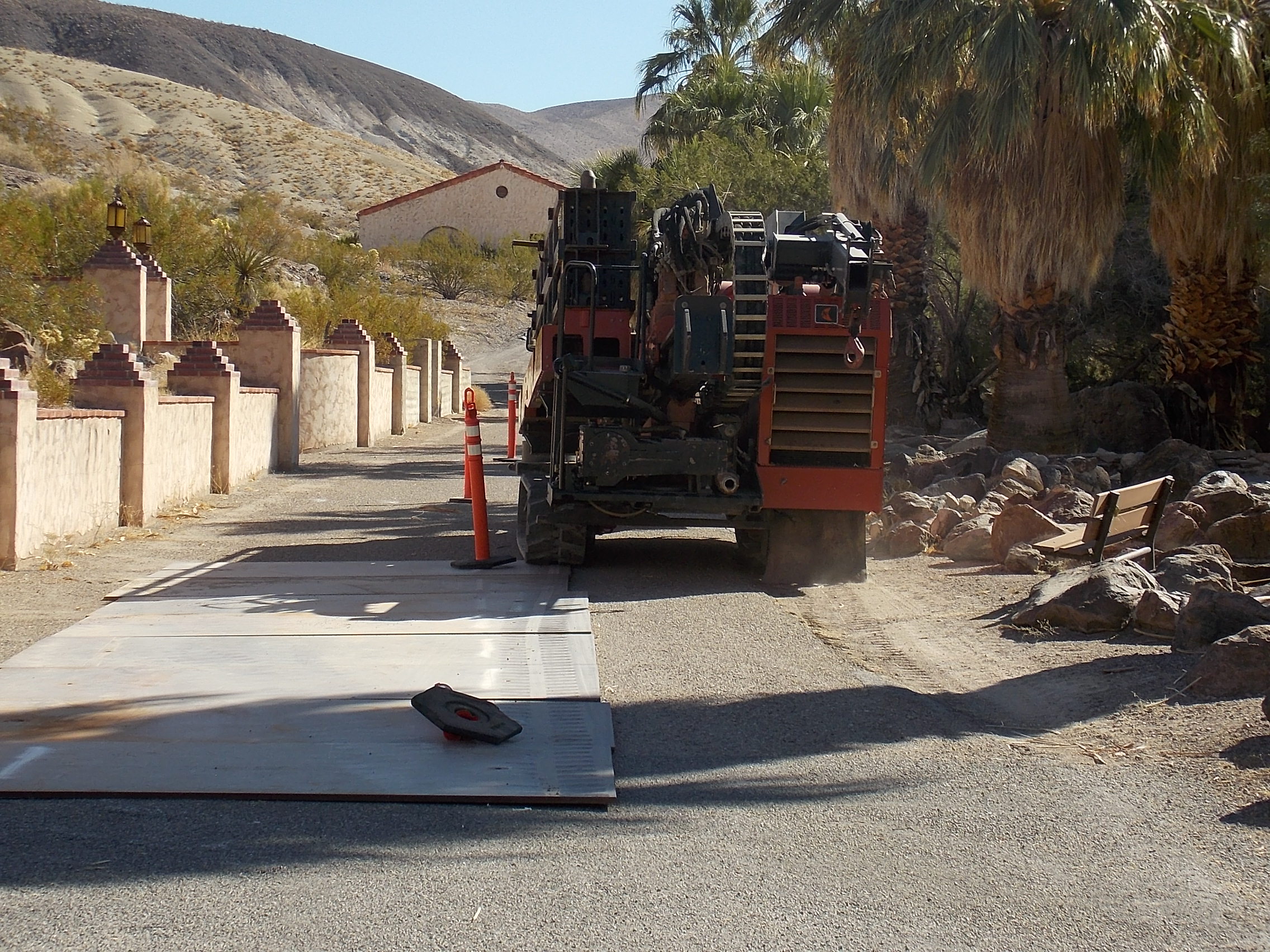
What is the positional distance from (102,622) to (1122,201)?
13434 millimetres

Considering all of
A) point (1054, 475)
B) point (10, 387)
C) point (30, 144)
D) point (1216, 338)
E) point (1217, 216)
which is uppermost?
point (30, 144)

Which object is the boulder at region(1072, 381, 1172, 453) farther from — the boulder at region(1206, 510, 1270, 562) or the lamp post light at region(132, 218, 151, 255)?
the lamp post light at region(132, 218, 151, 255)

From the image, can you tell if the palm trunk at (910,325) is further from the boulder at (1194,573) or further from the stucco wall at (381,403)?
the boulder at (1194,573)

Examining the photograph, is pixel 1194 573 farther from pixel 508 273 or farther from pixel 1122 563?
pixel 508 273

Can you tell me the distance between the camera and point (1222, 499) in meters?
11.5

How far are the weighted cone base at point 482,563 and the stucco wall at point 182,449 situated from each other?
14.0 ft

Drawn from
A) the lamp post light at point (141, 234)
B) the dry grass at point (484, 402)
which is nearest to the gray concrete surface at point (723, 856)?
the lamp post light at point (141, 234)

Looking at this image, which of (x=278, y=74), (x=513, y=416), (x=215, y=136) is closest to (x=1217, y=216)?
(x=513, y=416)

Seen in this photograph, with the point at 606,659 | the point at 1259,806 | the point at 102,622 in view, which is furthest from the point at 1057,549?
the point at 102,622

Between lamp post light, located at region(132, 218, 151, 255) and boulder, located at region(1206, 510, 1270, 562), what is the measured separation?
21.8m

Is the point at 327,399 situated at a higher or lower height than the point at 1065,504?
higher

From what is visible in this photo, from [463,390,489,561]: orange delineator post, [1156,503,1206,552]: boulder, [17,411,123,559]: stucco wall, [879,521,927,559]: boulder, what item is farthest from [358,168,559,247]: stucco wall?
[1156,503,1206,552]: boulder

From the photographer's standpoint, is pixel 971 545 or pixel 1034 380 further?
pixel 1034 380

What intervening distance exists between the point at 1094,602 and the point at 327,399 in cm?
1783
